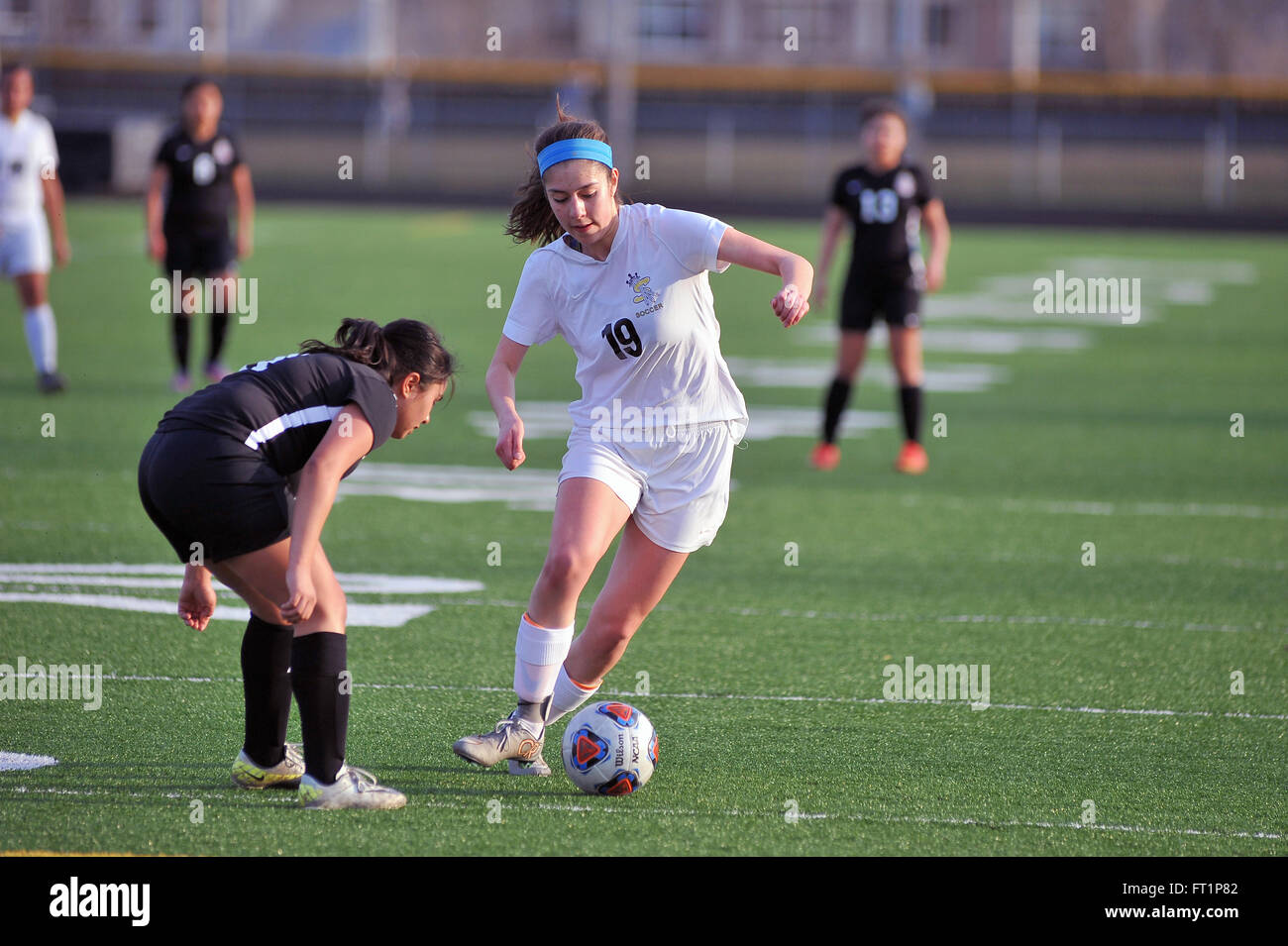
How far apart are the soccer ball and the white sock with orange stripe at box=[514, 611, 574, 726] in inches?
7.4

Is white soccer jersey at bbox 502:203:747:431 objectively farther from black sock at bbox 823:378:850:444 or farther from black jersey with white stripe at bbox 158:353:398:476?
black sock at bbox 823:378:850:444

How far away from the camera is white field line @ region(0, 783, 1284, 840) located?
4.70m

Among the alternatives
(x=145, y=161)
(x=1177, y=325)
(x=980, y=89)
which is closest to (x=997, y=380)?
(x=1177, y=325)

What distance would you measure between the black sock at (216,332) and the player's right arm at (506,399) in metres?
8.30

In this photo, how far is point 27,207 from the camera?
1265 cm

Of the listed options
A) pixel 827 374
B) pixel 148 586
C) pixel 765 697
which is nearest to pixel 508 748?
pixel 765 697

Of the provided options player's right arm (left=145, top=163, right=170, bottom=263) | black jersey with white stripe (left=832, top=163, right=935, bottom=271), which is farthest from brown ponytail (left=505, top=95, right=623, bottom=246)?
player's right arm (left=145, top=163, right=170, bottom=263)

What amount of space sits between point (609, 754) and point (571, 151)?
1.75 metres

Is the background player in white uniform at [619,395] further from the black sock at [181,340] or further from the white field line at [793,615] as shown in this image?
the black sock at [181,340]

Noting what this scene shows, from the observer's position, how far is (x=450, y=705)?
19.3 ft

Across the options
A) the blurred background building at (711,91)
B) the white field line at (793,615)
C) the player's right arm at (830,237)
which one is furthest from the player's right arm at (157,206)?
the blurred background building at (711,91)

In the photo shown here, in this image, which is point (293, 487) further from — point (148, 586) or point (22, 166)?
point (22, 166)

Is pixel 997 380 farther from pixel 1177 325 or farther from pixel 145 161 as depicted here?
pixel 145 161
